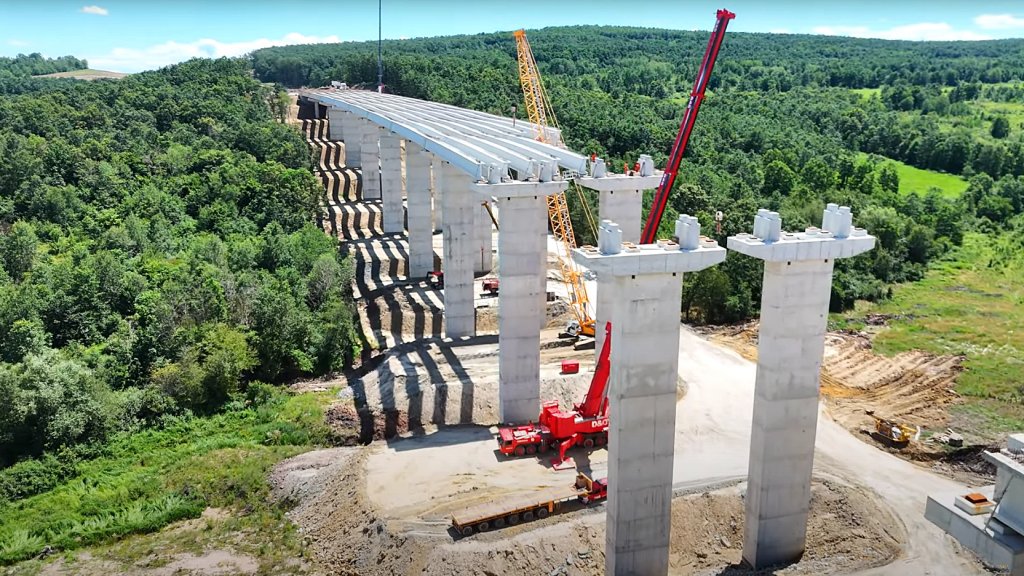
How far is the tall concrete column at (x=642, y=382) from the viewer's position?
29.1m

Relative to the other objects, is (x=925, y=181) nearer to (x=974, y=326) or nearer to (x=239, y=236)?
(x=974, y=326)

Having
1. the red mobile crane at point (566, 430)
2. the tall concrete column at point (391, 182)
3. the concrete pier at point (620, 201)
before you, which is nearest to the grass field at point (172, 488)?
the red mobile crane at point (566, 430)

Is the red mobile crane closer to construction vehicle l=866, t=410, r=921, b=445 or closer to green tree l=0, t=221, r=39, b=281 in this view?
construction vehicle l=866, t=410, r=921, b=445

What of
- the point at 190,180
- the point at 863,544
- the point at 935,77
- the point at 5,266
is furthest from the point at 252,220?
the point at 935,77

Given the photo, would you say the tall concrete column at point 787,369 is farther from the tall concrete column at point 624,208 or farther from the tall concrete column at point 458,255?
the tall concrete column at point 458,255

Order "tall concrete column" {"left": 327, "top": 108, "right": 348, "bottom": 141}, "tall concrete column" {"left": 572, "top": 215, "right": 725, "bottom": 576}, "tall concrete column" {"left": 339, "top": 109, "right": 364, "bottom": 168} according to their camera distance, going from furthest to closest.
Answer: "tall concrete column" {"left": 327, "top": 108, "right": 348, "bottom": 141}, "tall concrete column" {"left": 339, "top": 109, "right": 364, "bottom": 168}, "tall concrete column" {"left": 572, "top": 215, "right": 725, "bottom": 576}

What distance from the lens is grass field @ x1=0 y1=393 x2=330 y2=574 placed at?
Answer: 36.8 m

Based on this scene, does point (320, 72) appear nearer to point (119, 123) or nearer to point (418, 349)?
point (119, 123)

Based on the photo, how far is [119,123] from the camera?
332ft

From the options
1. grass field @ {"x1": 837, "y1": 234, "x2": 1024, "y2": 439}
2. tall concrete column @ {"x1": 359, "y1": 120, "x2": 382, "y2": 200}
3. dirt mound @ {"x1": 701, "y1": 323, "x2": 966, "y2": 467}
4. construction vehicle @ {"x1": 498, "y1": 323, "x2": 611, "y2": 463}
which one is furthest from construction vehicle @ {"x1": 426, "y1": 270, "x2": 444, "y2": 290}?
grass field @ {"x1": 837, "y1": 234, "x2": 1024, "y2": 439}

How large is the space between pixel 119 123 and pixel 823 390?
3384 inches

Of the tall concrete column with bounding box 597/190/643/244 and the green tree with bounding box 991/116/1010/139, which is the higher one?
the green tree with bounding box 991/116/1010/139

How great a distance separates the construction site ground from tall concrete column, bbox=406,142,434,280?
11.1 meters

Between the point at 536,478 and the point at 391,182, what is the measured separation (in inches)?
1809
